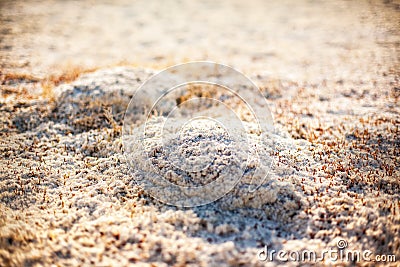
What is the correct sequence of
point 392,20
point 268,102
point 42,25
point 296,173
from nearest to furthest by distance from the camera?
point 296,173, point 268,102, point 392,20, point 42,25

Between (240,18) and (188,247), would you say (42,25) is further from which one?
(188,247)

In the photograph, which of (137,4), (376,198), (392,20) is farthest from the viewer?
(137,4)

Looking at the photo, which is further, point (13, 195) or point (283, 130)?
point (283, 130)

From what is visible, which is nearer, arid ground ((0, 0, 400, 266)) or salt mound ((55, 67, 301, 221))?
arid ground ((0, 0, 400, 266))

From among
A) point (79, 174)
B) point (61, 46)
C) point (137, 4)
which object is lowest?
point (79, 174)

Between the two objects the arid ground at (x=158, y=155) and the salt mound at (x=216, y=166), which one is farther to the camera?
the salt mound at (x=216, y=166)

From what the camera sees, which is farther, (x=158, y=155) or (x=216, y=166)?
(x=158, y=155)

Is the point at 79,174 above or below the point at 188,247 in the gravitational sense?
above

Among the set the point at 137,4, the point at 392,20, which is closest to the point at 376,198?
the point at 392,20
